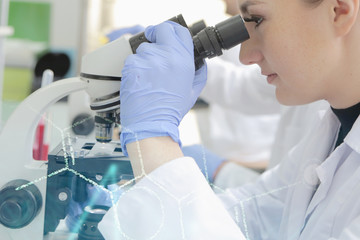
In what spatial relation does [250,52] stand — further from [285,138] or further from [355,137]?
[285,138]

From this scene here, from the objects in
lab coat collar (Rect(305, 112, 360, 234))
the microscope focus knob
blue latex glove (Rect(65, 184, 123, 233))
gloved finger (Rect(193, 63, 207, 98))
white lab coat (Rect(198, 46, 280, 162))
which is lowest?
white lab coat (Rect(198, 46, 280, 162))

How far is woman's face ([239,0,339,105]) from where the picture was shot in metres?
0.97

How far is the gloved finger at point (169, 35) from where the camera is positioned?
3.15 feet

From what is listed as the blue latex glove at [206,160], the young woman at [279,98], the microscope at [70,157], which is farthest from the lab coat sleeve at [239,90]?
the microscope at [70,157]

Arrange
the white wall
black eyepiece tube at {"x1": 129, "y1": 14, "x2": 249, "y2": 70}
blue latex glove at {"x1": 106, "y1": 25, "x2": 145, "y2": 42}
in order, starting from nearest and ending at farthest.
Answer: black eyepiece tube at {"x1": 129, "y1": 14, "x2": 249, "y2": 70} < blue latex glove at {"x1": 106, "y1": 25, "x2": 145, "y2": 42} < the white wall

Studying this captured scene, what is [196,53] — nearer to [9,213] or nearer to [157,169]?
[157,169]

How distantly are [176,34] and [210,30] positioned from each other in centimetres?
7

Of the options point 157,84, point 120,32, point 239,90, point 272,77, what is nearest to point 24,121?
point 157,84

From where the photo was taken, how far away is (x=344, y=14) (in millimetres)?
943

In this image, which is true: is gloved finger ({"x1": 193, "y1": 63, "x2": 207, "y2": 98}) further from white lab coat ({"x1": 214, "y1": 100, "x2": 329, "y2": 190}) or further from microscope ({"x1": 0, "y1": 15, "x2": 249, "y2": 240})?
white lab coat ({"x1": 214, "y1": 100, "x2": 329, "y2": 190})

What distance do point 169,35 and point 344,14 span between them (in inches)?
13.8

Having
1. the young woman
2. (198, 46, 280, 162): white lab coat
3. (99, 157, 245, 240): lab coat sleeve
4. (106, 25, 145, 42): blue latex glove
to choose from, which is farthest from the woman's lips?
(198, 46, 280, 162): white lab coat

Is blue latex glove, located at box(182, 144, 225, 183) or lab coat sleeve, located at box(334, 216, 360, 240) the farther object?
blue latex glove, located at box(182, 144, 225, 183)

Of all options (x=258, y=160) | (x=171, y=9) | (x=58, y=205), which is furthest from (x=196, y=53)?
(x=171, y=9)
